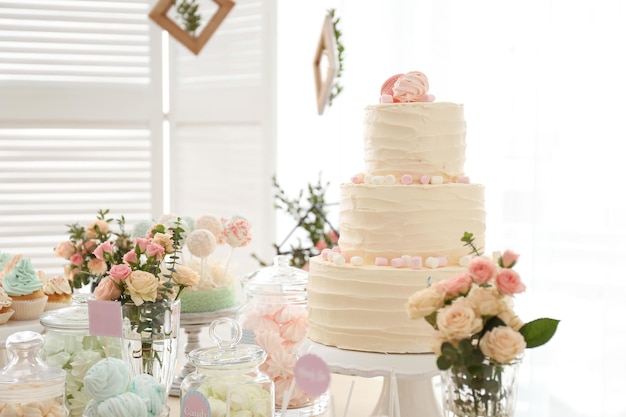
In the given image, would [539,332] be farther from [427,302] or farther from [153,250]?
[153,250]

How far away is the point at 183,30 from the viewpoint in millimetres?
3391

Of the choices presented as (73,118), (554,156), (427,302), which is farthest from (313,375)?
(73,118)

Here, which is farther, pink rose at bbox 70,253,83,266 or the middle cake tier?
pink rose at bbox 70,253,83,266

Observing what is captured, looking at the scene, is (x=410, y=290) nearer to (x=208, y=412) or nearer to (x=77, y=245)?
(x=208, y=412)

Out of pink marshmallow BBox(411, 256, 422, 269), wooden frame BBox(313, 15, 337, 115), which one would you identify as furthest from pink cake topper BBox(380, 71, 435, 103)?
wooden frame BBox(313, 15, 337, 115)

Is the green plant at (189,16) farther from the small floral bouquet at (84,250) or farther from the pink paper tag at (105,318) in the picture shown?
the pink paper tag at (105,318)

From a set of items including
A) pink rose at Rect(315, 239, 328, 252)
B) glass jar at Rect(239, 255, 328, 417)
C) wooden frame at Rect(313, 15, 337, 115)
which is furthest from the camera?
wooden frame at Rect(313, 15, 337, 115)

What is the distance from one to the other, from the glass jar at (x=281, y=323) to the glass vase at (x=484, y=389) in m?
0.67

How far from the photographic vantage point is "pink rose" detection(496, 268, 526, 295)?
4.02 feet

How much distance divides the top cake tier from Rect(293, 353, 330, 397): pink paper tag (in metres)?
0.59

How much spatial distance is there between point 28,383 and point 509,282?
0.87 metres

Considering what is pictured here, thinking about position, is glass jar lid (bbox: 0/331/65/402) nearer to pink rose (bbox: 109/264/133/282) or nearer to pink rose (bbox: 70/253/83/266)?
pink rose (bbox: 109/264/133/282)

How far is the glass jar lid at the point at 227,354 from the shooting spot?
5.16ft

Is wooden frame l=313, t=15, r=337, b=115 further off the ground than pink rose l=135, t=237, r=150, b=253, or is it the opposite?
wooden frame l=313, t=15, r=337, b=115
